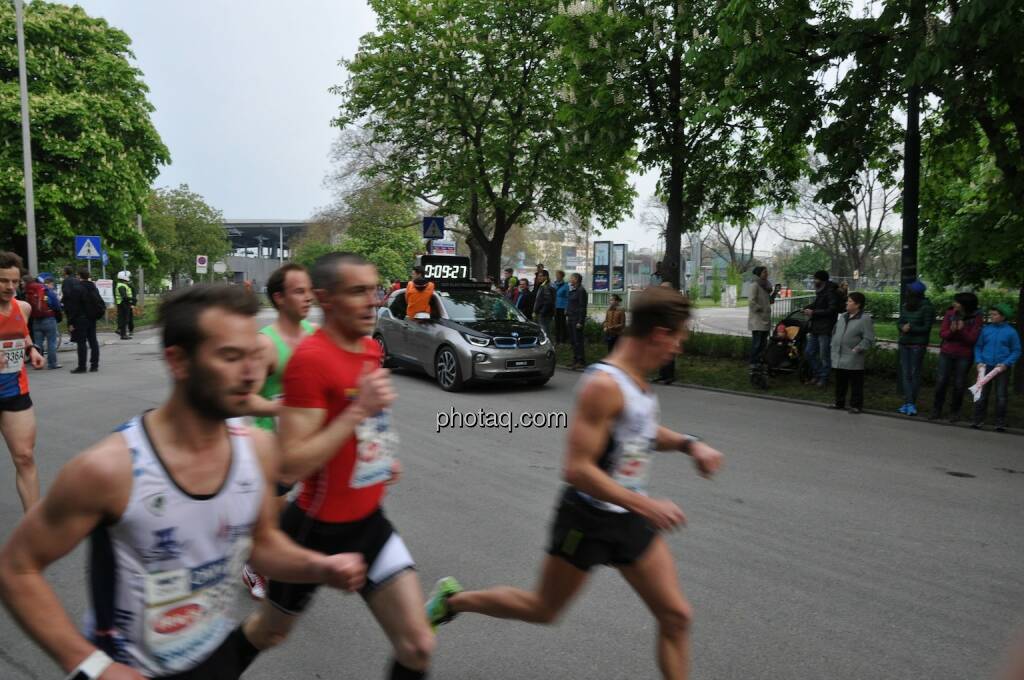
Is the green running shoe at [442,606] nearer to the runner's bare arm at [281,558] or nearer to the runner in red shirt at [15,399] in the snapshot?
the runner's bare arm at [281,558]

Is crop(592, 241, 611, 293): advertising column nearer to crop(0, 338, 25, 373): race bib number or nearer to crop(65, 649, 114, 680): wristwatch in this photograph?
crop(0, 338, 25, 373): race bib number

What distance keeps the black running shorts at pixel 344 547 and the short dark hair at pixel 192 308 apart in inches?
44.3

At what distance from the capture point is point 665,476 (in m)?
7.27

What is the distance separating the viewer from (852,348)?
11.2 m

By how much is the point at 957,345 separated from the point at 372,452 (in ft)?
32.5

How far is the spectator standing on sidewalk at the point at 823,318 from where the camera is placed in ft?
42.3

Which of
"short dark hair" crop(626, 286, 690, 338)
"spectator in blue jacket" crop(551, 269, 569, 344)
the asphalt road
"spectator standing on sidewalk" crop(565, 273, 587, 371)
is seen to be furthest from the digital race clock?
"short dark hair" crop(626, 286, 690, 338)

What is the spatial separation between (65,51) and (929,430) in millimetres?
30254

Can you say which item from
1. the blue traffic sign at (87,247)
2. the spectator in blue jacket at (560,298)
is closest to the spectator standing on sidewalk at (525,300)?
the spectator in blue jacket at (560,298)

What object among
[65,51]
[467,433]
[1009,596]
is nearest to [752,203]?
[467,433]

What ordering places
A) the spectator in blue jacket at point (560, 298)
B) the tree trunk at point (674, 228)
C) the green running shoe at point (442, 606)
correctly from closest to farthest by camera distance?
the green running shoe at point (442, 606)
the tree trunk at point (674, 228)
the spectator in blue jacket at point (560, 298)

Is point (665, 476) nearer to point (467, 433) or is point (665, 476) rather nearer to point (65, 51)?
point (467, 433)

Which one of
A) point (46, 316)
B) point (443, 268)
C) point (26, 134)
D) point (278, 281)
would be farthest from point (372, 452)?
point (26, 134)

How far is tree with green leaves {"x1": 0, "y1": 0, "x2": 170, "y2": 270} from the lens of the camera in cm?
2609
